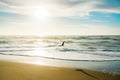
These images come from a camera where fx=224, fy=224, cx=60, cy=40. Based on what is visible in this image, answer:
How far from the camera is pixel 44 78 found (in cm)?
740

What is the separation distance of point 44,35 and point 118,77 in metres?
49.0

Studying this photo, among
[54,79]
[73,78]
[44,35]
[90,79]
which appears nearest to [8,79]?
[54,79]

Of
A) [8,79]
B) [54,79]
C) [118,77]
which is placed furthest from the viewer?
[118,77]

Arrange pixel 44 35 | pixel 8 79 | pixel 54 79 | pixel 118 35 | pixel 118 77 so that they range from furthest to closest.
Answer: pixel 44 35 < pixel 118 35 < pixel 118 77 < pixel 54 79 < pixel 8 79

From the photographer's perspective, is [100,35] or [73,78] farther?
[100,35]

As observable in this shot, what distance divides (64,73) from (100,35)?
134 ft

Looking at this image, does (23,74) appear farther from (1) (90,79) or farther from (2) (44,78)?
(1) (90,79)

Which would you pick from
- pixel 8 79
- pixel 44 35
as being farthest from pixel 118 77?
pixel 44 35

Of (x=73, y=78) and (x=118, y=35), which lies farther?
(x=118, y=35)

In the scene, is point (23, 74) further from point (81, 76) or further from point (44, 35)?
point (44, 35)

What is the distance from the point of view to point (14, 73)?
26.2 ft

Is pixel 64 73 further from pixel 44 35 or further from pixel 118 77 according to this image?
pixel 44 35

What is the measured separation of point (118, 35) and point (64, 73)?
4183 centimetres

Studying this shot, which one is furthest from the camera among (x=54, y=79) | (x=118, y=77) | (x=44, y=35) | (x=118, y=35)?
(x=44, y=35)
